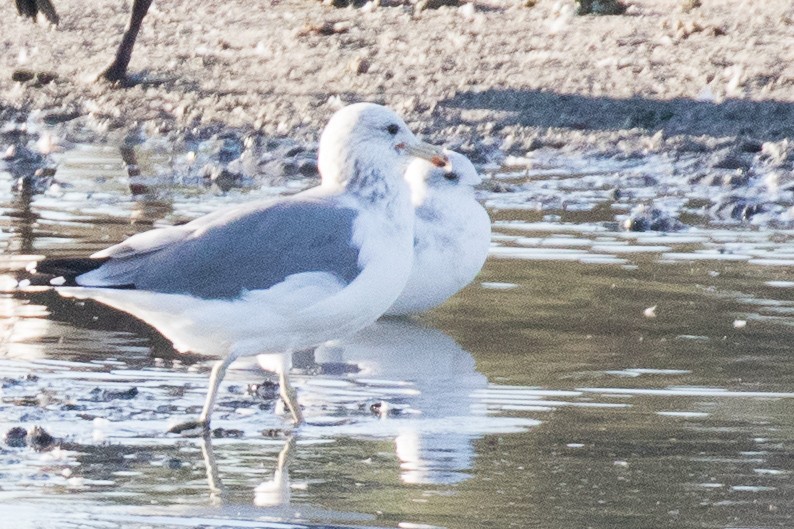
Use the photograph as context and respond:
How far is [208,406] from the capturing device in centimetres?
523

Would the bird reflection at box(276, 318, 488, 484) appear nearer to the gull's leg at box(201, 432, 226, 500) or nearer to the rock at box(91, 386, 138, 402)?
the gull's leg at box(201, 432, 226, 500)

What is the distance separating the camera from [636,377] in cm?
597

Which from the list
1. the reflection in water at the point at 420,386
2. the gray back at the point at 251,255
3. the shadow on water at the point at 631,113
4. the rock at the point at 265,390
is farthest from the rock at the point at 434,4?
the gray back at the point at 251,255

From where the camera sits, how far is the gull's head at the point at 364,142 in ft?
18.5

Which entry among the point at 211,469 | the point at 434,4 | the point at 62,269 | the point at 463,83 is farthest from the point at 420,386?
the point at 434,4

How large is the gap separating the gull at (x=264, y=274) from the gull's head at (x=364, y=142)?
117 mm

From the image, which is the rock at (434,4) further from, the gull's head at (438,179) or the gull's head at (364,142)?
the gull's head at (364,142)

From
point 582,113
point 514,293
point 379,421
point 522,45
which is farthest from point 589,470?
point 522,45

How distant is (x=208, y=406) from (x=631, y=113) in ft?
24.7

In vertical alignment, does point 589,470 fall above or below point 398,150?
below

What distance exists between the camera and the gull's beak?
576 centimetres

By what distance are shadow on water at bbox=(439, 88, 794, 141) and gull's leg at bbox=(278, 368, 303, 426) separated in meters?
6.74

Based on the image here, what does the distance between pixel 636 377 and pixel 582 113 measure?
6.60 metres

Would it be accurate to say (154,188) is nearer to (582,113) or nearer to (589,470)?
(582,113)
